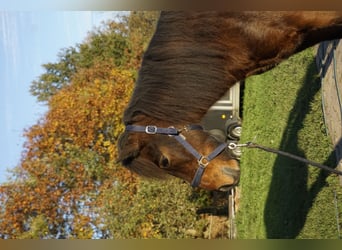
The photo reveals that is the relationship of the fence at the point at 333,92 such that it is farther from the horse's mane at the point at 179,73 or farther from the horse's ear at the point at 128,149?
the horse's ear at the point at 128,149

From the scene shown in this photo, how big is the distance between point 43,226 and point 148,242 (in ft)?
36.4

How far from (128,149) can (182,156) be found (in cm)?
32

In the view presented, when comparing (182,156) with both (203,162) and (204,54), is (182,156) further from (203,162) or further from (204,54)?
(204,54)

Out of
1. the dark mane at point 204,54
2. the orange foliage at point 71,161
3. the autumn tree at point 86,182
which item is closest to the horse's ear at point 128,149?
the dark mane at point 204,54

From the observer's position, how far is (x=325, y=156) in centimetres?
524

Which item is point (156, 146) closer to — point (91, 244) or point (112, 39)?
point (91, 244)

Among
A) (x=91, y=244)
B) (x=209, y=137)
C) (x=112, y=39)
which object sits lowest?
(x=91, y=244)

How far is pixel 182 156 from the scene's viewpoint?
286cm

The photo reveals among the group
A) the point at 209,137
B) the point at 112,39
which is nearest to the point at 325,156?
the point at 209,137

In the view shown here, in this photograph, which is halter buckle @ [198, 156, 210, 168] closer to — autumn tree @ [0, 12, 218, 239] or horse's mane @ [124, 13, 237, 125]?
horse's mane @ [124, 13, 237, 125]

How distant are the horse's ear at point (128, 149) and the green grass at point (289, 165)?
2.40 m

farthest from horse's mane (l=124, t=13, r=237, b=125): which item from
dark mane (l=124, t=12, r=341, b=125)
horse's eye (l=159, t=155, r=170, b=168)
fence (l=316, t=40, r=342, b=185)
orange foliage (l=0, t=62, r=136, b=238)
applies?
orange foliage (l=0, t=62, r=136, b=238)

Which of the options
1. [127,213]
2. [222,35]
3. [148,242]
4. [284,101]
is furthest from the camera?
[127,213]

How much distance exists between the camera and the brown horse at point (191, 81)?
2.82 metres
